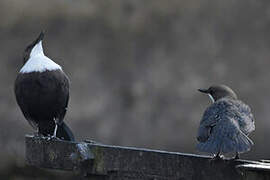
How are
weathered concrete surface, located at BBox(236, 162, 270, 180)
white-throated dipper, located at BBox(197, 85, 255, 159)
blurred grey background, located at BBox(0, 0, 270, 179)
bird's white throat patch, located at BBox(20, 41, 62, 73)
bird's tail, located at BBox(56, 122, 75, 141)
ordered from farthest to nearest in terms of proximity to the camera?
blurred grey background, located at BBox(0, 0, 270, 179), bird's white throat patch, located at BBox(20, 41, 62, 73), bird's tail, located at BBox(56, 122, 75, 141), white-throated dipper, located at BBox(197, 85, 255, 159), weathered concrete surface, located at BBox(236, 162, 270, 180)

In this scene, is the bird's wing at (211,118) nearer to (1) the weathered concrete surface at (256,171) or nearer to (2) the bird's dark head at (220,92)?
(2) the bird's dark head at (220,92)

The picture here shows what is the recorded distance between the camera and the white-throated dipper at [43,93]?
7.65 metres

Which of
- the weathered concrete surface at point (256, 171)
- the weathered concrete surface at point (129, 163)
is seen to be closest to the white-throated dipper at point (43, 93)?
the weathered concrete surface at point (129, 163)

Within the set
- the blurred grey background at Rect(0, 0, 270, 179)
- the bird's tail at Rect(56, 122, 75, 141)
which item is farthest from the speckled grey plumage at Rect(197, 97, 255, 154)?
the blurred grey background at Rect(0, 0, 270, 179)

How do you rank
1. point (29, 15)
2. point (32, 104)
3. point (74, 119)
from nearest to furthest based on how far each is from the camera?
point (32, 104), point (74, 119), point (29, 15)

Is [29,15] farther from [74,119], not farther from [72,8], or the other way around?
[74,119]

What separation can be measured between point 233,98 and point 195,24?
9.65 meters

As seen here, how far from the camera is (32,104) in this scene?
25.3 feet

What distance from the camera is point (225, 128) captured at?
19.9ft

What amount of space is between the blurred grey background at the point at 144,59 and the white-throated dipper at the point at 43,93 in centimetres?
612

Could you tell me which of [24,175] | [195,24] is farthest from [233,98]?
[195,24]

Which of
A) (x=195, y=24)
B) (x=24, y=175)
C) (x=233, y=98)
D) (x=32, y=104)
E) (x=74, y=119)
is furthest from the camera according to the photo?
(x=195, y=24)

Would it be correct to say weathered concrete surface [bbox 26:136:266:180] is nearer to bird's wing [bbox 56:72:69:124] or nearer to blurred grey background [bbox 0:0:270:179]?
bird's wing [bbox 56:72:69:124]

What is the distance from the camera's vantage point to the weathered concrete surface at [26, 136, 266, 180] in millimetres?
5062
